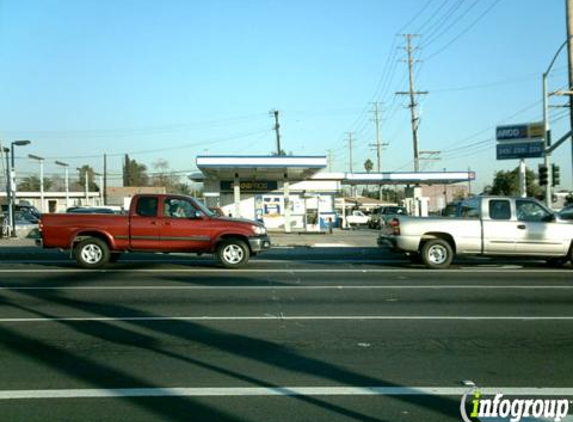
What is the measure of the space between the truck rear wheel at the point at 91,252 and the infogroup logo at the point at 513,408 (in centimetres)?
1196

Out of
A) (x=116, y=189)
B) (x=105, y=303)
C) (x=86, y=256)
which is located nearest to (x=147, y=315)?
(x=105, y=303)

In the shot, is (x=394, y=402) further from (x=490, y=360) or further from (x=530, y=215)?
(x=530, y=215)

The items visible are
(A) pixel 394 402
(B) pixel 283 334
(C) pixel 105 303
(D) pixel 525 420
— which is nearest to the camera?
(D) pixel 525 420

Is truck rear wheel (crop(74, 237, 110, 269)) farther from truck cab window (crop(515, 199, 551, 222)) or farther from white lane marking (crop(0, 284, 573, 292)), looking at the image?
truck cab window (crop(515, 199, 551, 222))

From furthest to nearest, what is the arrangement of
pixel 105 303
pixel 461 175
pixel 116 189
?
pixel 116 189
pixel 461 175
pixel 105 303

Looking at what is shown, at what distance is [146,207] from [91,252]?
1.79m

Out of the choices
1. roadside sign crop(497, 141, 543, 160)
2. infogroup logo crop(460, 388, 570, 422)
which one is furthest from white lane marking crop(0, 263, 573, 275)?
roadside sign crop(497, 141, 543, 160)

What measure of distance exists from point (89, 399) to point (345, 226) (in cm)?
4104

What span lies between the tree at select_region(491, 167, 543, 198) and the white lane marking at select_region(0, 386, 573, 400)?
6153 cm

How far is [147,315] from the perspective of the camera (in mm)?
9375

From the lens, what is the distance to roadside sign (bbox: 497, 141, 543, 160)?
35656 mm

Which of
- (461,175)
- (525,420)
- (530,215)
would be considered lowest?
(525,420)

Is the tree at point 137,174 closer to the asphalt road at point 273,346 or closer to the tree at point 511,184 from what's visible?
the tree at point 511,184

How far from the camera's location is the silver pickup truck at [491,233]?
52.8 ft
